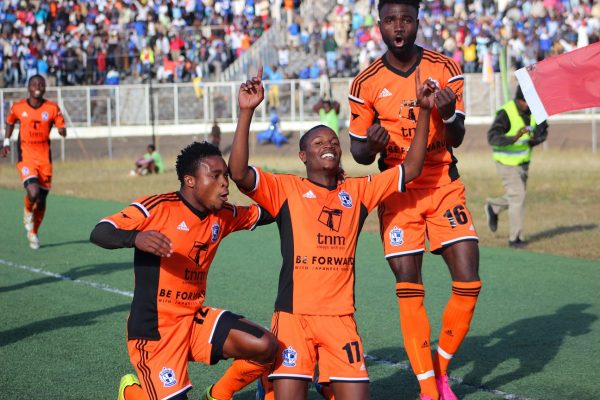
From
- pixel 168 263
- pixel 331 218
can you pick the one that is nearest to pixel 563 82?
pixel 331 218

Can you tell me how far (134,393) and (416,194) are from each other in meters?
2.20

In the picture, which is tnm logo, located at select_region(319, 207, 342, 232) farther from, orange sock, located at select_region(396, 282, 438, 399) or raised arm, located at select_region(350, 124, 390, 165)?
orange sock, located at select_region(396, 282, 438, 399)

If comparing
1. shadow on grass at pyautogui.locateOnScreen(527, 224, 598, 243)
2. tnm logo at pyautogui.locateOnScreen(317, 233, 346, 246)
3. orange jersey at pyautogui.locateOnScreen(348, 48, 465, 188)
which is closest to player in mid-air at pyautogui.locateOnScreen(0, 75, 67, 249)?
shadow on grass at pyautogui.locateOnScreen(527, 224, 598, 243)

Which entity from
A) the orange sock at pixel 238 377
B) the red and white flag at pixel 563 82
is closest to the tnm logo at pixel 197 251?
the orange sock at pixel 238 377

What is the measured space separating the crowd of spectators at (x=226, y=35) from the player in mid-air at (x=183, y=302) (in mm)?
28061

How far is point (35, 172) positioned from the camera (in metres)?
14.9

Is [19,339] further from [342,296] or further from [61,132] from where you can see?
[61,132]

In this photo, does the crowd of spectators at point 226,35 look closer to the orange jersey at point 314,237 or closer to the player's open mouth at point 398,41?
the player's open mouth at point 398,41

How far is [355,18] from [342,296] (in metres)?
33.9

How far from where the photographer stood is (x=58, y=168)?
3200cm

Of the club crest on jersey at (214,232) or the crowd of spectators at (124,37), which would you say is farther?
the crowd of spectators at (124,37)

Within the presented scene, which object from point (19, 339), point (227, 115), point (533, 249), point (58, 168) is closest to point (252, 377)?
point (19, 339)

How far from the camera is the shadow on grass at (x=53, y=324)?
29.1 ft

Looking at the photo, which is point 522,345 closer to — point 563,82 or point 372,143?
point 563,82
